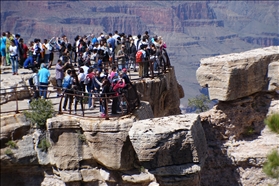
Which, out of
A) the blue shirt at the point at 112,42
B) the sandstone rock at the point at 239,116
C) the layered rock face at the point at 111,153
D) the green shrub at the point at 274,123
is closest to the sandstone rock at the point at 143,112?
the layered rock face at the point at 111,153

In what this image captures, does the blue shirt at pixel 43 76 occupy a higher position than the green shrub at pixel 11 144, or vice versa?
the blue shirt at pixel 43 76

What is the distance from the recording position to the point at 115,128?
76.5ft

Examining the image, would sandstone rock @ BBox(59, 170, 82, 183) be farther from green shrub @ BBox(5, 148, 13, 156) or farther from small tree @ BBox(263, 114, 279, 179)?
small tree @ BBox(263, 114, 279, 179)

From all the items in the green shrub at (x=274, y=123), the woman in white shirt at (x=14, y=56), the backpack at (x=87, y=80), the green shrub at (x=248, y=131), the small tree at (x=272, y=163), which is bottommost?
the green shrub at (x=248, y=131)

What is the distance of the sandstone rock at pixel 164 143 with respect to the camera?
22188 mm

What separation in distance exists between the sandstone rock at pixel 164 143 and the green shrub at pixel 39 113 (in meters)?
3.62

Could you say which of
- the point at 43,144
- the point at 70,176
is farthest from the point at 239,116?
the point at 43,144

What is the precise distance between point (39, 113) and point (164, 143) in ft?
16.7

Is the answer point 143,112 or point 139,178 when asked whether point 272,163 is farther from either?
point 143,112

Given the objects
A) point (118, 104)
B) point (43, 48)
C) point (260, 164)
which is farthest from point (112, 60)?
point (260, 164)

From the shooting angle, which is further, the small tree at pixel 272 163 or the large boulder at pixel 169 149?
the large boulder at pixel 169 149

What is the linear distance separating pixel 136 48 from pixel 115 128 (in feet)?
33.4

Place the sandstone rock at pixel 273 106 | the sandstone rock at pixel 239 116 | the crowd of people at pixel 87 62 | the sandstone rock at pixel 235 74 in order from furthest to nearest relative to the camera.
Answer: the sandstone rock at pixel 239 116, the sandstone rock at pixel 273 106, the sandstone rock at pixel 235 74, the crowd of people at pixel 87 62

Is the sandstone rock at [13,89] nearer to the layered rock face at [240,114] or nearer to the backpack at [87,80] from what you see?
the backpack at [87,80]
